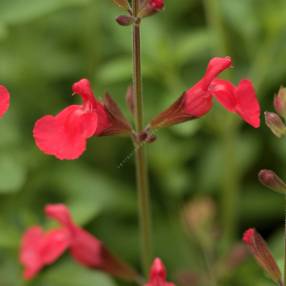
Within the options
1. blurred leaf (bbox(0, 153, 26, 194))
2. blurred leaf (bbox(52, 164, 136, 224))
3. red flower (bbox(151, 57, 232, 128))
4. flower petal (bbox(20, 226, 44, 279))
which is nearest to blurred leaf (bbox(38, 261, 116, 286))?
flower petal (bbox(20, 226, 44, 279))

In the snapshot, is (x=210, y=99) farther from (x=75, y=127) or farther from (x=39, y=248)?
(x=39, y=248)

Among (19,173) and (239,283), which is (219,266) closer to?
(239,283)

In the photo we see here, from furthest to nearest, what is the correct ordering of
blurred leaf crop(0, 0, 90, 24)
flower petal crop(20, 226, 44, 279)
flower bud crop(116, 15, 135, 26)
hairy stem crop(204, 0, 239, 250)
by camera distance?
hairy stem crop(204, 0, 239, 250) → blurred leaf crop(0, 0, 90, 24) → flower petal crop(20, 226, 44, 279) → flower bud crop(116, 15, 135, 26)

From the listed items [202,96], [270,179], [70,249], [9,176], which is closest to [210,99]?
[202,96]

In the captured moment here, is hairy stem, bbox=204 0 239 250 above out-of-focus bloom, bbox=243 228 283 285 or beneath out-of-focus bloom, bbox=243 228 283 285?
beneath

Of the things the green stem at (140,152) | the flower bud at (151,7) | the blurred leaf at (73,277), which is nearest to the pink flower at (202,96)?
the green stem at (140,152)

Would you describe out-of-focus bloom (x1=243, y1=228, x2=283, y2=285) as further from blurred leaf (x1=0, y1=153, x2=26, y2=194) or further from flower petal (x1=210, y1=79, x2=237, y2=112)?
blurred leaf (x1=0, y1=153, x2=26, y2=194)

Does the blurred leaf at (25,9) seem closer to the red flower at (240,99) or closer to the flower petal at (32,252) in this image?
the flower petal at (32,252)
